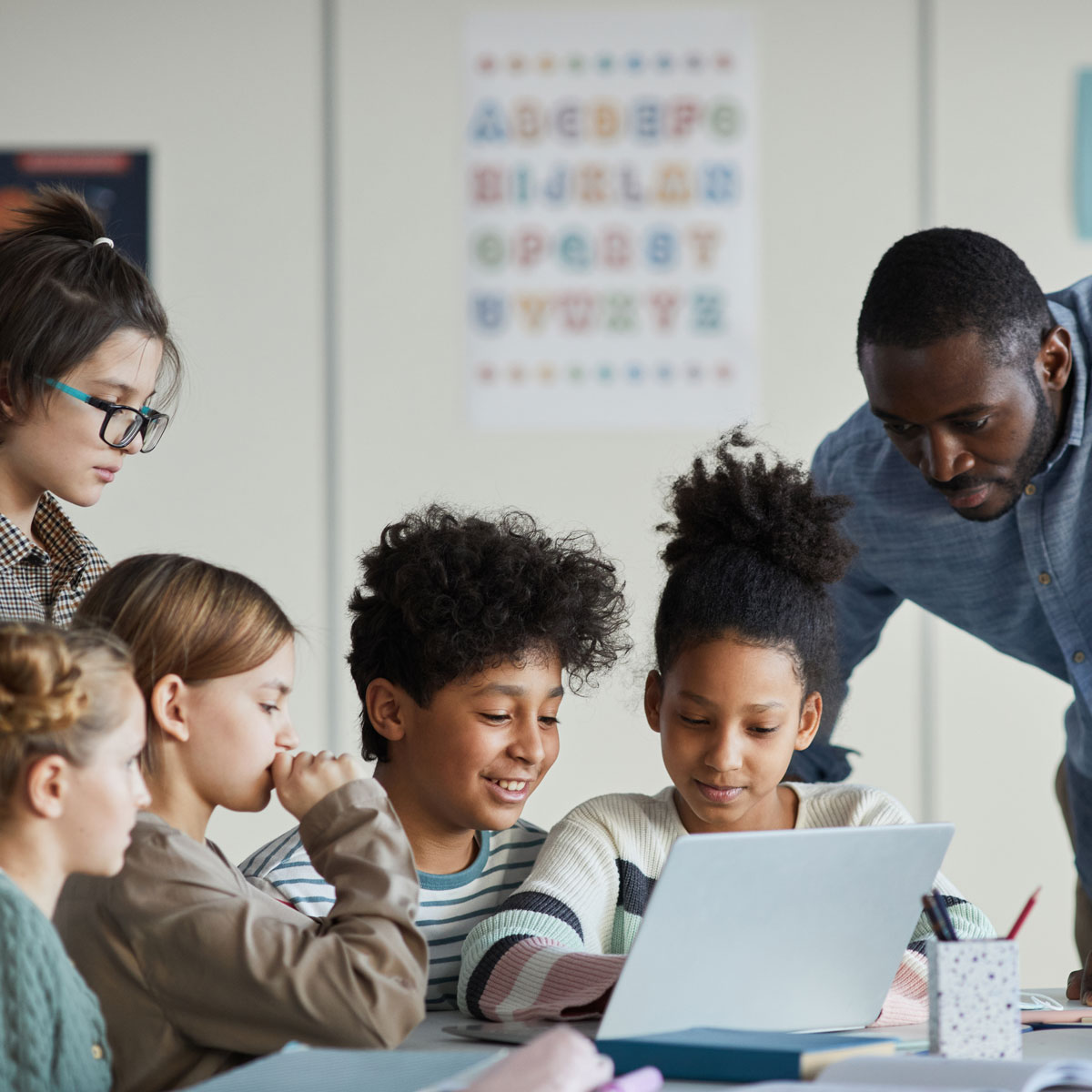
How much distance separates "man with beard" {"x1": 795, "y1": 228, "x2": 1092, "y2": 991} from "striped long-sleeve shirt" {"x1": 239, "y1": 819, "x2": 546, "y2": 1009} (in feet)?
1.34

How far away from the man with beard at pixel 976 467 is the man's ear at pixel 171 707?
798mm

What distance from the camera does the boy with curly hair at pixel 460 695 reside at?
4.52 feet

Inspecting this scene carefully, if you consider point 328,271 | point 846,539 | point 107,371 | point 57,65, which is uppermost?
point 57,65

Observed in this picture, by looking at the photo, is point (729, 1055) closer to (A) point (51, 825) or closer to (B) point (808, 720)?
(A) point (51, 825)

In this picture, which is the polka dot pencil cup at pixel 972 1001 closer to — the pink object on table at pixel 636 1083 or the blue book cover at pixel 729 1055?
the blue book cover at pixel 729 1055

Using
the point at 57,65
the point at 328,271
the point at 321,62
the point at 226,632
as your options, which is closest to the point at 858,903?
the point at 226,632

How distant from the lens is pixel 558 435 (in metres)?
2.77

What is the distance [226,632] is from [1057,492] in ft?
3.42

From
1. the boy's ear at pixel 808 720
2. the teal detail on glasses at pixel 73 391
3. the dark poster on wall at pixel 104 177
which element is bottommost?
the boy's ear at pixel 808 720

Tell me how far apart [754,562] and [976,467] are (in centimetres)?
28

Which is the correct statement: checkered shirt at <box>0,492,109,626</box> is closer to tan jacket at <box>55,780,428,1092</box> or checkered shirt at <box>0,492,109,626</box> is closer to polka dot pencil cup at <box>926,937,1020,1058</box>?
tan jacket at <box>55,780,428,1092</box>

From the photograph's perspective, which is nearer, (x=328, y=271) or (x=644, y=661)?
(x=644, y=661)

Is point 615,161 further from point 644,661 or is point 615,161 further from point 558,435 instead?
point 644,661

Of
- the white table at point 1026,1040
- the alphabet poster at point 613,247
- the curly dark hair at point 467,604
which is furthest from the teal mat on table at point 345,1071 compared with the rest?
the alphabet poster at point 613,247
